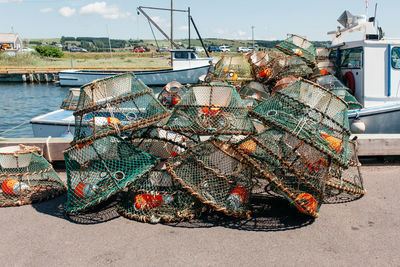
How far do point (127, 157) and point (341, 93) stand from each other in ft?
15.2

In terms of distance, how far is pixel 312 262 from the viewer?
10.3 feet

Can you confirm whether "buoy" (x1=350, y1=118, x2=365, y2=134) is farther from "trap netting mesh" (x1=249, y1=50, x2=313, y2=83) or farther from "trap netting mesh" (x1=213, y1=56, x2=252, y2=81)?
"trap netting mesh" (x1=213, y1=56, x2=252, y2=81)

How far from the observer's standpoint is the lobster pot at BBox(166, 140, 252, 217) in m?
3.85

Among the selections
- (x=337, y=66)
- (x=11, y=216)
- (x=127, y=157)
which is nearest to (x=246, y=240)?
(x=127, y=157)

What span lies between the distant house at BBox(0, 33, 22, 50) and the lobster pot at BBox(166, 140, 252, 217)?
290 feet

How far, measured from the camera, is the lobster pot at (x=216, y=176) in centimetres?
385

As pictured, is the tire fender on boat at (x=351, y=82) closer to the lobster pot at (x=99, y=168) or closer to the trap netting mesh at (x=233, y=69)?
the trap netting mesh at (x=233, y=69)

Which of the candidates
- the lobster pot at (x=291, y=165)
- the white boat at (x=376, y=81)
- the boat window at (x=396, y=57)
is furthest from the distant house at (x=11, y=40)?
the lobster pot at (x=291, y=165)

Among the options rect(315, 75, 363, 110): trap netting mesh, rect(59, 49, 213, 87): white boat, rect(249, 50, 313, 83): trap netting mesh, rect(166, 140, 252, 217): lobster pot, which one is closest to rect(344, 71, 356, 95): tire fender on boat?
rect(315, 75, 363, 110): trap netting mesh

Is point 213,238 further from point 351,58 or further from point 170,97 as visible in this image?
point 351,58

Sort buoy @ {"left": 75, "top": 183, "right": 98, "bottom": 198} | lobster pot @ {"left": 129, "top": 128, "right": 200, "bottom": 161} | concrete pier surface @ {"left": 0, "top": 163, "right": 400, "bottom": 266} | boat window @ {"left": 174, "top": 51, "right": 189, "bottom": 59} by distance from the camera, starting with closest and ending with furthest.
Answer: concrete pier surface @ {"left": 0, "top": 163, "right": 400, "bottom": 266}
buoy @ {"left": 75, "top": 183, "right": 98, "bottom": 198}
lobster pot @ {"left": 129, "top": 128, "right": 200, "bottom": 161}
boat window @ {"left": 174, "top": 51, "right": 189, "bottom": 59}

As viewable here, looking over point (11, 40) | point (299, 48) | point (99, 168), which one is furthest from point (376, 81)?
point (11, 40)

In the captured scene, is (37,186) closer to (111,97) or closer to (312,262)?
(111,97)

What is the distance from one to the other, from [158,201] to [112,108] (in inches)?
48.7
